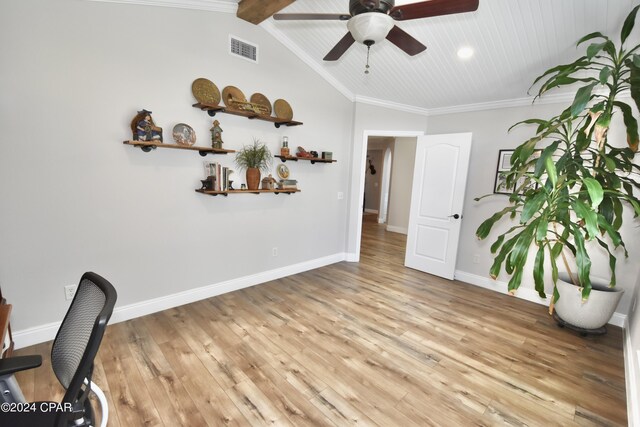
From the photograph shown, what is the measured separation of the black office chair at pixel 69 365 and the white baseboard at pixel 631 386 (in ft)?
9.08

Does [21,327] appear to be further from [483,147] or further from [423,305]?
[483,147]

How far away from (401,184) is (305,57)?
14.5 feet

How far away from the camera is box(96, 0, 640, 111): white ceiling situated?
7.57 feet

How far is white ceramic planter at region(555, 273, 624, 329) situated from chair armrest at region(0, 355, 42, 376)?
12.8ft

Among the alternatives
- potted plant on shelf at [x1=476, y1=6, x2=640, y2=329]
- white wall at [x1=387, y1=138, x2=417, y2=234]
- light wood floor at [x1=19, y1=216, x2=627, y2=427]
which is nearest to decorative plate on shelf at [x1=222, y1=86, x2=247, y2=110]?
light wood floor at [x1=19, y1=216, x2=627, y2=427]

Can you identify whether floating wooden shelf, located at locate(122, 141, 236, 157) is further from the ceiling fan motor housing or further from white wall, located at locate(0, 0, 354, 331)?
the ceiling fan motor housing

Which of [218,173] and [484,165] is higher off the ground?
[484,165]

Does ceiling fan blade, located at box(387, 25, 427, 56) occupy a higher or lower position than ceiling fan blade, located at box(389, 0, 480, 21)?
lower

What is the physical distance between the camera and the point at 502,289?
12.3 feet

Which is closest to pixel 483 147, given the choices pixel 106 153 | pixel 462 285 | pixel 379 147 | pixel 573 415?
pixel 462 285

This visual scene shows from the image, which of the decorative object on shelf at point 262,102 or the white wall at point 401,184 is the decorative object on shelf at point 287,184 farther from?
the white wall at point 401,184

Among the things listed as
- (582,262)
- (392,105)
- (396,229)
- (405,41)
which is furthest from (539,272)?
(396,229)

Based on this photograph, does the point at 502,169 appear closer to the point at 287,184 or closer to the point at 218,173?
the point at 287,184

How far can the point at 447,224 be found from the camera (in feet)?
13.4
